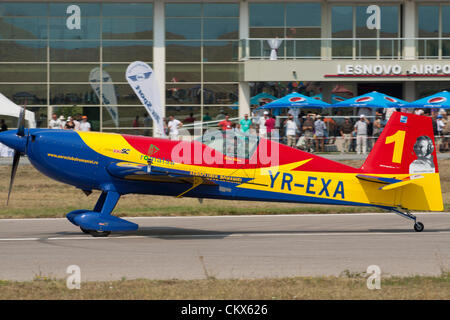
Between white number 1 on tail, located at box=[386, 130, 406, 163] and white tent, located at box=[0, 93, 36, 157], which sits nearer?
white number 1 on tail, located at box=[386, 130, 406, 163]

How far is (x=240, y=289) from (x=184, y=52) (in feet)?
89.8

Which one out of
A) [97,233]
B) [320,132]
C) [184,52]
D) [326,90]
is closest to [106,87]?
[184,52]

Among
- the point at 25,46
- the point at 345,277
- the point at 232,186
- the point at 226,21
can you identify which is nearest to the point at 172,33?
the point at 226,21

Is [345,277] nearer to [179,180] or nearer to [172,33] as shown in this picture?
[179,180]

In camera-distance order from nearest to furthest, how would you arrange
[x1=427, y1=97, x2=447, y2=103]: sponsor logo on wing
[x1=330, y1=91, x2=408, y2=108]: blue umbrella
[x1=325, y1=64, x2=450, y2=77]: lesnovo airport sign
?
[x1=330, y1=91, x2=408, y2=108]: blue umbrella < [x1=427, y1=97, x2=447, y2=103]: sponsor logo on wing < [x1=325, y1=64, x2=450, y2=77]: lesnovo airport sign

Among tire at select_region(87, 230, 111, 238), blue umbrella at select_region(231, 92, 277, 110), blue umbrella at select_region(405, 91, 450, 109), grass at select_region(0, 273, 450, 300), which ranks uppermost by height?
blue umbrella at select_region(231, 92, 277, 110)

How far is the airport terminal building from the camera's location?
3459 centimetres

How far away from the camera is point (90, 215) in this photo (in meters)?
12.9

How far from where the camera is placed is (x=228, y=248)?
12.1m

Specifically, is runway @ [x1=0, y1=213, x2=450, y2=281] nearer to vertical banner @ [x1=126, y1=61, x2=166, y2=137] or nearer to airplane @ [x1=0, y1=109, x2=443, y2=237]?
airplane @ [x1=0, y1=109, x2=443, y2=237]

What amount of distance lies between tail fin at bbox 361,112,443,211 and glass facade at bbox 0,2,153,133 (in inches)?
877

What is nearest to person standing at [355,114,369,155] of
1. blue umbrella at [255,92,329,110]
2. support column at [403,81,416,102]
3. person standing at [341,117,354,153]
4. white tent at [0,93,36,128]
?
person standing at [341,117,354,153]

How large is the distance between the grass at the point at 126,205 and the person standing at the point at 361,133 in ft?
13.1

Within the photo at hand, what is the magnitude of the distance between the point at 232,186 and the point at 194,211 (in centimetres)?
390
